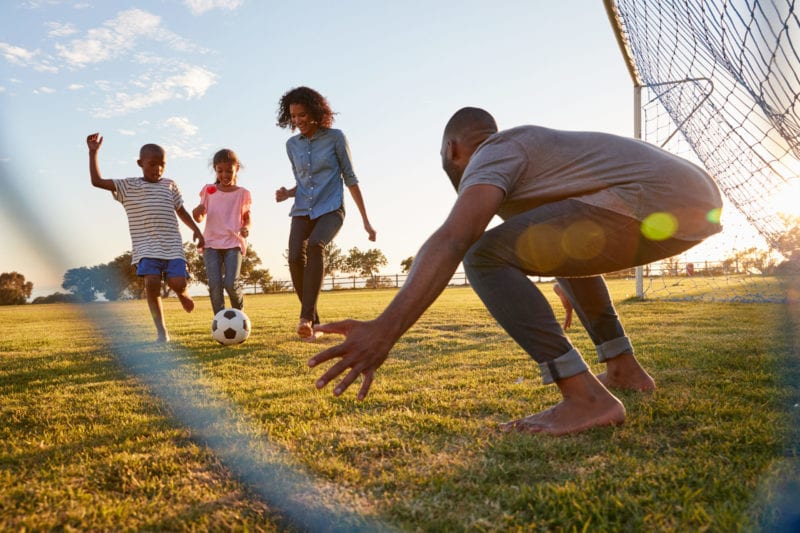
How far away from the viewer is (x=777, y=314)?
7.27 m

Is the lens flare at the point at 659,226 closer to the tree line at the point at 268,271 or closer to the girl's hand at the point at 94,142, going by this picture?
the tree line at the point at 268,271

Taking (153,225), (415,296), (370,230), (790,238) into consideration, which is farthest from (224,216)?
(790,238)

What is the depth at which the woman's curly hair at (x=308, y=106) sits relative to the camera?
5.38 metres

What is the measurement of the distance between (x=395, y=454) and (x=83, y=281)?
4.60 metres

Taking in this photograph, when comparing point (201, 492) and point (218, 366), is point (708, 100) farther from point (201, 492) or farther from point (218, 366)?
point (201, 492)

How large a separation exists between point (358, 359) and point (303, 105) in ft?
14.1

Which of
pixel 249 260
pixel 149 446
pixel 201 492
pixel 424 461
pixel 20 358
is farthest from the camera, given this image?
pixel 249 260

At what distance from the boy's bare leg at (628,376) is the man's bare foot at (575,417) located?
701mm

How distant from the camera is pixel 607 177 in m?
2.17

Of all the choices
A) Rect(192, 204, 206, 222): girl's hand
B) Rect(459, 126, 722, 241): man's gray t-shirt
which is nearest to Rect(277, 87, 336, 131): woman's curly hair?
Rect(192, 204, 206, 222): girl's hand

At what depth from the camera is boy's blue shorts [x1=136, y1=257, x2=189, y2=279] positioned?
545 centimetres

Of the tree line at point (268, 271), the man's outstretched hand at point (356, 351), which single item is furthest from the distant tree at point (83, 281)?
the man's outstretched hand at point (356, 351)

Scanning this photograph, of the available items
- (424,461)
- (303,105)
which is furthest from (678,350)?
(303,105)

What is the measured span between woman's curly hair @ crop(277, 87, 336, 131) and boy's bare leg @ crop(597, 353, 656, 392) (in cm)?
374
